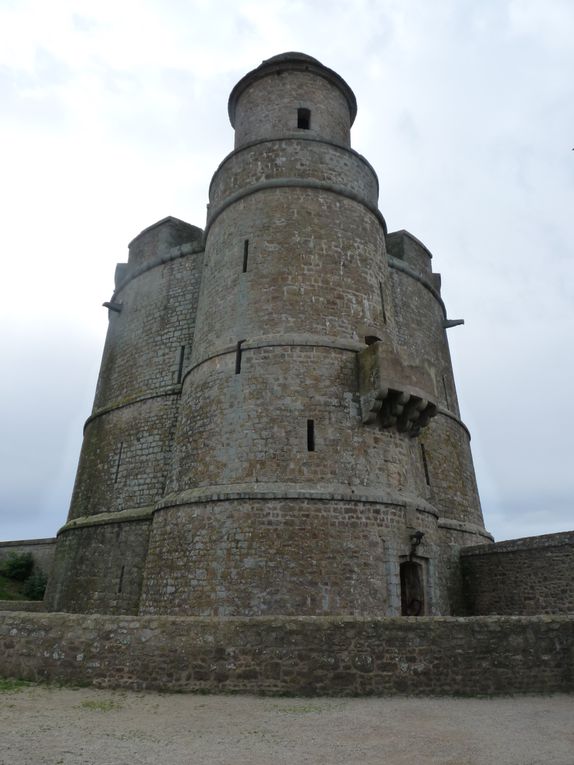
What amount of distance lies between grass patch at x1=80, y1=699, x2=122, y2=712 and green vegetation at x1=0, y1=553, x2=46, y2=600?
55.3 ft

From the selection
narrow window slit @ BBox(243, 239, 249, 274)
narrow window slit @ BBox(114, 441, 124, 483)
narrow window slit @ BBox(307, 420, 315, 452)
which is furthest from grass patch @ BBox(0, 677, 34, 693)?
narrow window slit @ BBox(243, 239, 249, 274)

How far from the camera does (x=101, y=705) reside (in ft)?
19.3

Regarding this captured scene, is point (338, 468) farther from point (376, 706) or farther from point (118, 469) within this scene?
point (118, 469)

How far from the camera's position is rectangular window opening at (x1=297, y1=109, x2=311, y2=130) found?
51.1 feet

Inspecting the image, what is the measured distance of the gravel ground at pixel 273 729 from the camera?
4.44 m

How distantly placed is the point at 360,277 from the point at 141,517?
826cm

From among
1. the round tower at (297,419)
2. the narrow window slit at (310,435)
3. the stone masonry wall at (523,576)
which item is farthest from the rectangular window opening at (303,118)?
the stone masonry wall at (523,576)

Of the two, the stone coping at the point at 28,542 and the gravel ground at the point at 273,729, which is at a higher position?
the stone coping at the point at 28,542

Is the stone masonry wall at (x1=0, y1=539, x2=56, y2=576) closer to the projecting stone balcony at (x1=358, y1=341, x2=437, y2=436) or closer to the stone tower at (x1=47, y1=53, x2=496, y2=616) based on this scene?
the stone tower at (x1=47, y1=53, x2=496, y2=616)

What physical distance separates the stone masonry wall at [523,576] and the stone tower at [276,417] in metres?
0.72

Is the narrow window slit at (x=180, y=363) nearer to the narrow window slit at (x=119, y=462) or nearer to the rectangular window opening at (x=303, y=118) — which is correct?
the narrow window slit at (x=119, y=462)

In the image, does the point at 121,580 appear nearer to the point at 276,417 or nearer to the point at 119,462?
the point at 119,462

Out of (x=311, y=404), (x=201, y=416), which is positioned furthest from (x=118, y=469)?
(x=311, y=404)

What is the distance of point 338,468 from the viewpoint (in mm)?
10477
